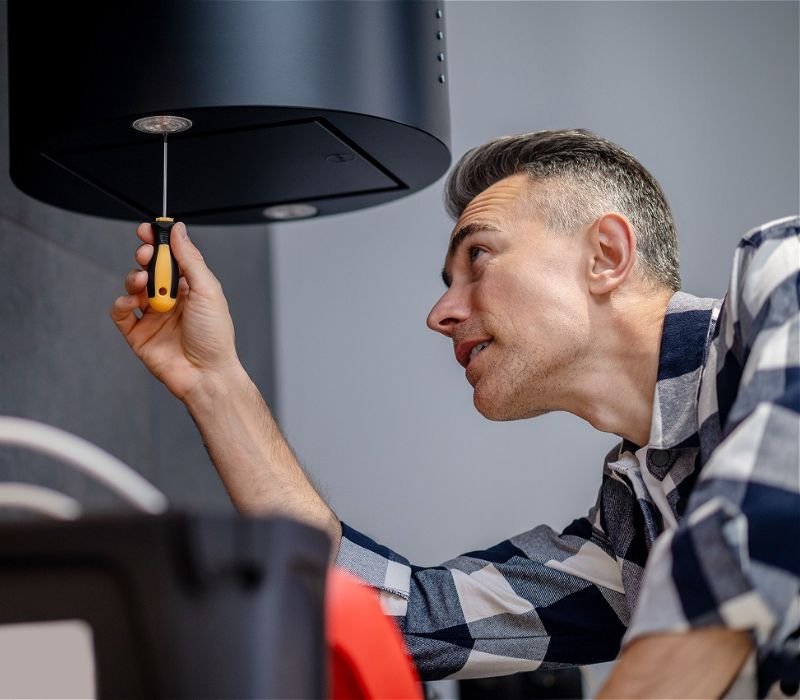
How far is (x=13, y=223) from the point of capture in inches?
60.1

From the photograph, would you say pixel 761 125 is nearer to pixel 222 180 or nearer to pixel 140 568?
pixel 222 180

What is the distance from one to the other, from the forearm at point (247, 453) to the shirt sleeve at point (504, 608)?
71mm

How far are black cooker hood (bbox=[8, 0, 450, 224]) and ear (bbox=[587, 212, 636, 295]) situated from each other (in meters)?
0.20

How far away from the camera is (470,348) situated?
1.31m

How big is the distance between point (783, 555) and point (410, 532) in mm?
1710

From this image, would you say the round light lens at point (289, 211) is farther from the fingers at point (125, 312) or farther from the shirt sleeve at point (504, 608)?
the shirt sleeve at point (504, 608)

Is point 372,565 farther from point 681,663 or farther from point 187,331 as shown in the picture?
point 681,663

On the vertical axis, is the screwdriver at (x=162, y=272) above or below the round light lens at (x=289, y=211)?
below

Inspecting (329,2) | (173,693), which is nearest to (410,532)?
(329,2)

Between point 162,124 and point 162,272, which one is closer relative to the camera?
point 162,124

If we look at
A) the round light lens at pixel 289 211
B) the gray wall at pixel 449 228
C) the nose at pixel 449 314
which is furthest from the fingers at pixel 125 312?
the gray wall at pixel 449 228

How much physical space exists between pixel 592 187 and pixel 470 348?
0.24 m

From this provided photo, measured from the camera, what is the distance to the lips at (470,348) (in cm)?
129

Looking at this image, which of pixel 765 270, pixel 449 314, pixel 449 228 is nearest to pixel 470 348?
pixel 449 314
